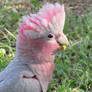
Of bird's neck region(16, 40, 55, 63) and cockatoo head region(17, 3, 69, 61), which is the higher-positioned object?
cockatoo head region(17, 3, 69, 61)

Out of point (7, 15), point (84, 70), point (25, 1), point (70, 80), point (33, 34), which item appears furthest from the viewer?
point (25, 1)

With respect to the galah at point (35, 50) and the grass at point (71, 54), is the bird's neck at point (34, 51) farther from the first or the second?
the grass at point (71, 54)

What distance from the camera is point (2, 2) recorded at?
4059mm

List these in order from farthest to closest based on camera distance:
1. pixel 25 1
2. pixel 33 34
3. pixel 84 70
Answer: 1. pixel 25 1
2. pixel 84 70
3. pixel 33 34

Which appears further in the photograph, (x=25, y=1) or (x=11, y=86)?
(x=25, y=1)

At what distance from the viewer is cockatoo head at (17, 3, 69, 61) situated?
2.02 metres

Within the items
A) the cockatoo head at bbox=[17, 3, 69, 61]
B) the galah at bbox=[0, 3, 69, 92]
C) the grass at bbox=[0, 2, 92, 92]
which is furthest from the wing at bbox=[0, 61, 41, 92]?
the grass at bbox=[0, 2, 92, 92]

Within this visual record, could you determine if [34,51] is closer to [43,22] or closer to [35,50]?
[35,50]

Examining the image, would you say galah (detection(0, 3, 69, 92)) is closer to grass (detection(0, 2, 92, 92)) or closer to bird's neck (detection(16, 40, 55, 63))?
bird's neck (detection(16, 40, 55, 63))

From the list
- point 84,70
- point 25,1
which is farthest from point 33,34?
point 25,1

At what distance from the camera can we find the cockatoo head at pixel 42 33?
2.02 meters

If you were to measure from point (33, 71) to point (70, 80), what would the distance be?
34.8 inches

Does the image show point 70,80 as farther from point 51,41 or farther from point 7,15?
point 7,15

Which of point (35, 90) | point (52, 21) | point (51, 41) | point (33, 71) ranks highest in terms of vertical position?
point (52, 21)
